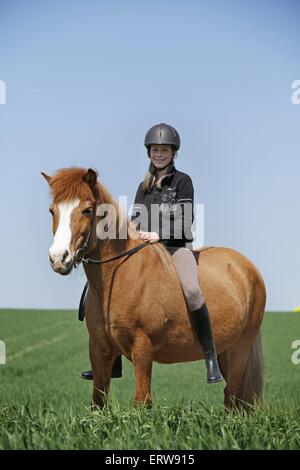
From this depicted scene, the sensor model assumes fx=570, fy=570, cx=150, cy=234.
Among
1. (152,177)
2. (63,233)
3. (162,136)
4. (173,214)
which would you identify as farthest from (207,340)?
(162,136)

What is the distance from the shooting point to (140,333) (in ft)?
17.4

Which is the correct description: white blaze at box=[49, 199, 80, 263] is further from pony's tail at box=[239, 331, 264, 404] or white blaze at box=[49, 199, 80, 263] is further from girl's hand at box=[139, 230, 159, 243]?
pony's tail at box=[239, 331, 264, 404]

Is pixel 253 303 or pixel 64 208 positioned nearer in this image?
pixel 64 208

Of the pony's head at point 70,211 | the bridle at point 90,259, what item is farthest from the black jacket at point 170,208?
the pony's head at point 70,211

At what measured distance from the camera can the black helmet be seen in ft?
18.4

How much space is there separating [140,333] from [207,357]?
0.88 m

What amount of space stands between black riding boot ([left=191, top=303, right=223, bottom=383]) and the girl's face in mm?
1469

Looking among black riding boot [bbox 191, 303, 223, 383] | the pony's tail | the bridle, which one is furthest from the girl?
the pony's tail

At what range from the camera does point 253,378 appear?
6809mm

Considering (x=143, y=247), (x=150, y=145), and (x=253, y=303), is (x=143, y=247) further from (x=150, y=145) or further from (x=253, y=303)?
(x=253, y=303)

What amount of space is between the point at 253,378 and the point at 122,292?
2.40m

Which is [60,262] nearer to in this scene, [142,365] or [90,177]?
[90,177]

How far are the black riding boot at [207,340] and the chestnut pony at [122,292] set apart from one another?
0.09 metres

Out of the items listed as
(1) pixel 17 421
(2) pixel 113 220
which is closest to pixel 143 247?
(2) pixel 113 220
